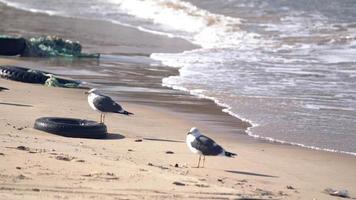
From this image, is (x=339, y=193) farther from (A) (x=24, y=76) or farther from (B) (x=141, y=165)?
(A) (x=24, y=76)

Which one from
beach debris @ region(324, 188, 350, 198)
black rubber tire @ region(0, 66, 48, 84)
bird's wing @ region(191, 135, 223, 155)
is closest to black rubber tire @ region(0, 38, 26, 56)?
black rubber tire @ region(0, 66, 48, 84)

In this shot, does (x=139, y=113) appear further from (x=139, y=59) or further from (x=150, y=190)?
(x=139, y=59)

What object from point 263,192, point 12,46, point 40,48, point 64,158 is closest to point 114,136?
point 64,158

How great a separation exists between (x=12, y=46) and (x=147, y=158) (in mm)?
9221

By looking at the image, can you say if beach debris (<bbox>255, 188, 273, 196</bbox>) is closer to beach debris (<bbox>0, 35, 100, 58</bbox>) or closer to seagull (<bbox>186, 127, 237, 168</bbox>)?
seagull (<bbox>186, 127, 237, 168</bbox>)

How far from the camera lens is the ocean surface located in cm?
1224

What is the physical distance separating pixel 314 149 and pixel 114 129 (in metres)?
2.28

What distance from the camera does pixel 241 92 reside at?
47.6 feet

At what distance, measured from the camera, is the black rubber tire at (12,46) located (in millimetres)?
17656

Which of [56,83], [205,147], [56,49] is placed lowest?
[56,83]

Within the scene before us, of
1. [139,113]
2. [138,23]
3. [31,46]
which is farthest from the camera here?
[138,23]

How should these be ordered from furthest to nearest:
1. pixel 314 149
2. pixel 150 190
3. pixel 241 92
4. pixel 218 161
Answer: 1. pixel 241 92
2. pixel 314 149
3. pixel 218 161
4. pixel 150 190

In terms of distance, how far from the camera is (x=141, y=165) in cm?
848


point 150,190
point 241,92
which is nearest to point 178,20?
point 241,92
